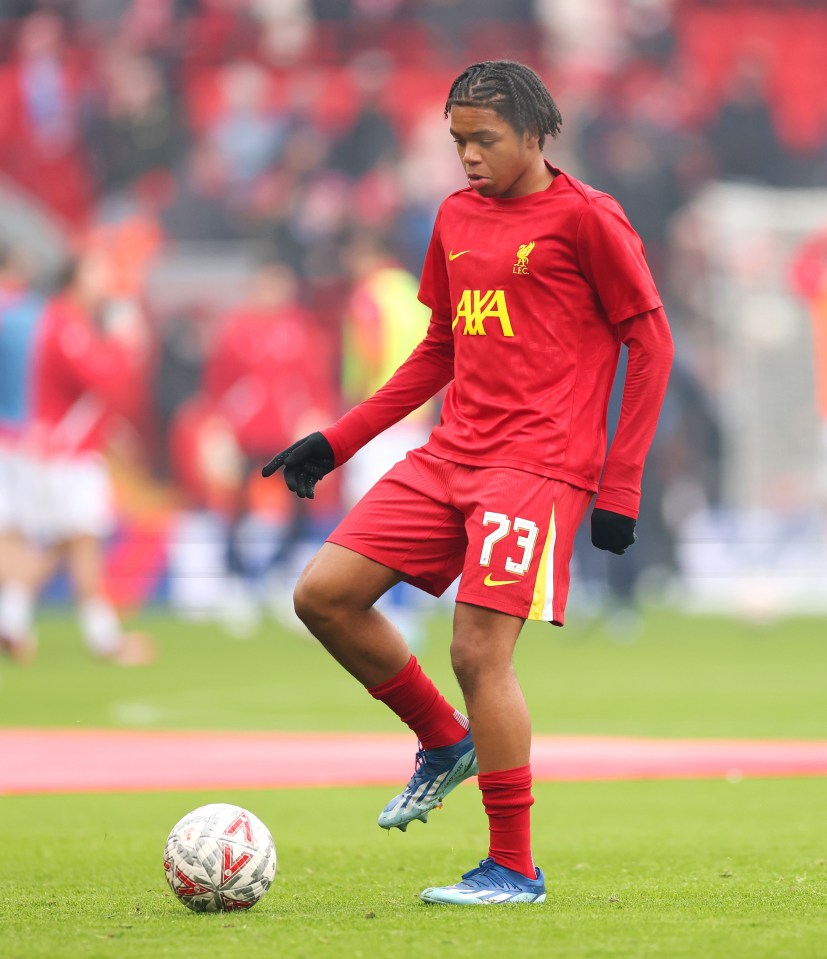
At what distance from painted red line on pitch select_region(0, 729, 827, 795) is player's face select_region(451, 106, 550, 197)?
3.59 meters

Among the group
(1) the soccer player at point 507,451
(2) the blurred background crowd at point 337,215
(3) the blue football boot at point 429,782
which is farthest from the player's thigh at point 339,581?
(2) the blurred background crowd at point 337,215

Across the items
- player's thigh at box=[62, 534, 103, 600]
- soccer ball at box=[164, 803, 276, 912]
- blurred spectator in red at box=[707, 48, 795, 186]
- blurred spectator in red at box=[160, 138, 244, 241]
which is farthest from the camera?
blurred spectator in red at box=[707, 48, 795, 186]

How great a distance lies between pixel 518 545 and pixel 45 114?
19.0 meters

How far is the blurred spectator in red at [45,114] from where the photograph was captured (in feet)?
73.0

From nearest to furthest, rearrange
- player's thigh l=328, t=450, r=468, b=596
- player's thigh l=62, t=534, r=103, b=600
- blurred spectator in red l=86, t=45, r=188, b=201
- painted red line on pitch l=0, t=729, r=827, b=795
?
player's thigh l=328, t=450, r=468, b=596 < painted red line on pitch l=0, t=729, r=827, b=795 < player's thigh l=62, t=534, r=103, b=600 < blurred spectator in red l=86, t=45, r=188, b=201

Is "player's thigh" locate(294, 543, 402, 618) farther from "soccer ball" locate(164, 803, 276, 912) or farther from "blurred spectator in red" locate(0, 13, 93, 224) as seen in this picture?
"blurred spectator in red" locate(0, 13, 93, 224)

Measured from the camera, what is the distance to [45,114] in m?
22.4

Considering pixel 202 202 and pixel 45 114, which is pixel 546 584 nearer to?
pixel 202 202

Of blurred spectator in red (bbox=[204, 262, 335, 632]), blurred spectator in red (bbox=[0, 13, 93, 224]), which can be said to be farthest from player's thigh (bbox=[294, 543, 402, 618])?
blurred spectator in red (bbox=[0, 13, 93, 224])

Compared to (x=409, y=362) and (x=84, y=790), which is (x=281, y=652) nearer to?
(x=84, y=790)

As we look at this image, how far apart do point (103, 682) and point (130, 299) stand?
9.91m

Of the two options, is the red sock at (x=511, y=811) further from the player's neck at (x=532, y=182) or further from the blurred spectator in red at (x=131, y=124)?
the blurred spectator in red at (x=131, y=124)

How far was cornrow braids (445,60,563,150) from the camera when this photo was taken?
4.75 metres

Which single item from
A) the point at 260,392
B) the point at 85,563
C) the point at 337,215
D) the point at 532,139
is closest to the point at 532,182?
the point at 532,139
